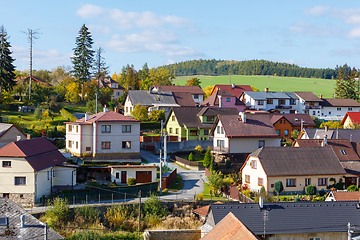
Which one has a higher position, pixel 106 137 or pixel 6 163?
pixel 106 137

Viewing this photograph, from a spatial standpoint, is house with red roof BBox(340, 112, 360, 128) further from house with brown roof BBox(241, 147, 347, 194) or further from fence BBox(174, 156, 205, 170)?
fence BBox(174, 156, 205, 170)

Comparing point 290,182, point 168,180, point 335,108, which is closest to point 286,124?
point 290,182

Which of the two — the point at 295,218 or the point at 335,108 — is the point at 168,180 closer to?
the point at 295,218

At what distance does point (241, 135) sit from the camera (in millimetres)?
58188

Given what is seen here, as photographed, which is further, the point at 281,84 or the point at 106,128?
the point at 281,84

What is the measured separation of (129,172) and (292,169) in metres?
16.2

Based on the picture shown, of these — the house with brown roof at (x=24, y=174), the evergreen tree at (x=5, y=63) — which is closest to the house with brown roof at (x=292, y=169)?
the house with brown roof at (x=24, y=174)

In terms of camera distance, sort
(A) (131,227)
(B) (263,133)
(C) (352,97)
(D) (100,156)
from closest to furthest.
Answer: (A) (131,227)
(D) (100,156)
(B) (263,133)
(C) (352,97)

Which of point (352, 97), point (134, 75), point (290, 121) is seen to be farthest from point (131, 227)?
point (352, 97)

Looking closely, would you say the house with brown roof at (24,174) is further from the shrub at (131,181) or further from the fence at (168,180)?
the fence at (168,180)

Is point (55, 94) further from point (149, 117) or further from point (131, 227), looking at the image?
point (131, 227)

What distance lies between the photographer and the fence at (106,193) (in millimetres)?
41594

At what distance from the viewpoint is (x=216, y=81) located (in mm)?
168250

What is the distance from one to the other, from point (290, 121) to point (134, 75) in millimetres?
47600
